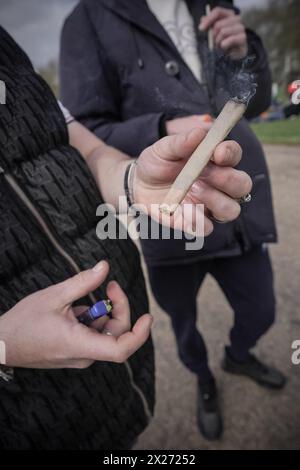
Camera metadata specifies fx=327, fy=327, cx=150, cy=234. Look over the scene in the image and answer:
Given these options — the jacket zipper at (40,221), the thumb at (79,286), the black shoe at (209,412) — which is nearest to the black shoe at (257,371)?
the black shoe at (209,412)

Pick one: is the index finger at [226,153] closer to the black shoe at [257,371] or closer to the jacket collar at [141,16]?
the jacket collar at [141,16]

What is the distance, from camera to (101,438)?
88cm

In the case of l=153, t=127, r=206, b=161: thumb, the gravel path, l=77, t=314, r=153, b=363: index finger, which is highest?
l=153, t=127, r=206, b=161: thumb

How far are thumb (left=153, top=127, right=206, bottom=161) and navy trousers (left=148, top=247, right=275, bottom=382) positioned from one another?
848 mm

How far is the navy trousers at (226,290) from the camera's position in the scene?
1379 millimetres

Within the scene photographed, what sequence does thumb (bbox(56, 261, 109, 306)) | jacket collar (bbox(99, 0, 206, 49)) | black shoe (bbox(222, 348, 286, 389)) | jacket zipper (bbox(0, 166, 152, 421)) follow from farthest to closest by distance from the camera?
black shoe (bbox(222, 348, 286, 389)), jacket collar (bbox(99, 0, 206, 49)), jacket zipper (bbox(0, 166, 152, 421)), thumb (bbox(56, 261, 109, 306))

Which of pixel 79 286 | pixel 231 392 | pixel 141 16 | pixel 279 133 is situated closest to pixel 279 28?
pixel 141 16

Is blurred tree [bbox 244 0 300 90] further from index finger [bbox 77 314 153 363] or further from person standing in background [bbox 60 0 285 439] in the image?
index finger [bbox 77 314 153 363]

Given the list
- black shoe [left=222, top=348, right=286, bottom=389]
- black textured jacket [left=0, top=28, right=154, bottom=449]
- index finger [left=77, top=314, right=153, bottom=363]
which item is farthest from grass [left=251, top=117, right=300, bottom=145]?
index finger [left=77, top=314, right=153, bottom=363]

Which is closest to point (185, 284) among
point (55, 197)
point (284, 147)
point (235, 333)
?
point (235, 333)

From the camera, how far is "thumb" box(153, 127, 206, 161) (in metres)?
0.51

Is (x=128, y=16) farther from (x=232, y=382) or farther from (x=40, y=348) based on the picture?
(x=232, y=382)

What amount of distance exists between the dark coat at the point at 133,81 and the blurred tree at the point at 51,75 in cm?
4

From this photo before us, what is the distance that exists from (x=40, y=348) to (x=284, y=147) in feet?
19.7
